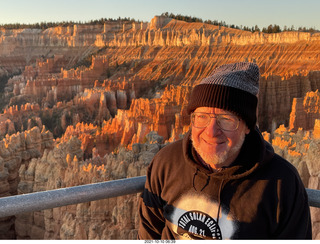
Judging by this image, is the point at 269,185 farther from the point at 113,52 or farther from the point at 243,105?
the point at 113,52

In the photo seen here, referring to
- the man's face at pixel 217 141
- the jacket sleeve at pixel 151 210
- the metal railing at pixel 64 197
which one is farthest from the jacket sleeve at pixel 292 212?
the jacket sleeve at pixel 151 210

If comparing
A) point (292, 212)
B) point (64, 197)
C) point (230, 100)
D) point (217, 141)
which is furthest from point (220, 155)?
point (64, 197)

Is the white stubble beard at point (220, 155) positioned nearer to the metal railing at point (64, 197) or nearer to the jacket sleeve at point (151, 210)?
the jacket sleeve at point (151, 210)

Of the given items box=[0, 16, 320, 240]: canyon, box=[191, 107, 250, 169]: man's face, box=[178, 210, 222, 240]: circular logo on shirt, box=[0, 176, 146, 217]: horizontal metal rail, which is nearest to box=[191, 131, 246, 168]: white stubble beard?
box=[191, 107, 250, 169]: man's face

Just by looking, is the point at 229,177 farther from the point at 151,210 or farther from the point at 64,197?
the point at 64,197

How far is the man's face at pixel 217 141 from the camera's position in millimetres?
1592

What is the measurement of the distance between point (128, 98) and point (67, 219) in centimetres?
2796

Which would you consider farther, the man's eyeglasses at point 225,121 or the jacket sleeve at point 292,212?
the man's eyeglasses at point 225,121

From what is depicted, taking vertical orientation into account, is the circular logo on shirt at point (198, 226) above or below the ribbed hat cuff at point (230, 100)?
below

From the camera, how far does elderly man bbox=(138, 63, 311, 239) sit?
152 cm

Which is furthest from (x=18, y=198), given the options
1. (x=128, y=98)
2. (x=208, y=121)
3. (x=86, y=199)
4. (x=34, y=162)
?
(x=128, y=98)

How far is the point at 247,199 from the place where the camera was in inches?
60.5

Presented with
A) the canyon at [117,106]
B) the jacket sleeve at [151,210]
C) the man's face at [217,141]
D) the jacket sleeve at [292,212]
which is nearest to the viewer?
the jacket sleeve at [292,212]

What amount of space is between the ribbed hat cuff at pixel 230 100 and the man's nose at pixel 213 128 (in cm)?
7
